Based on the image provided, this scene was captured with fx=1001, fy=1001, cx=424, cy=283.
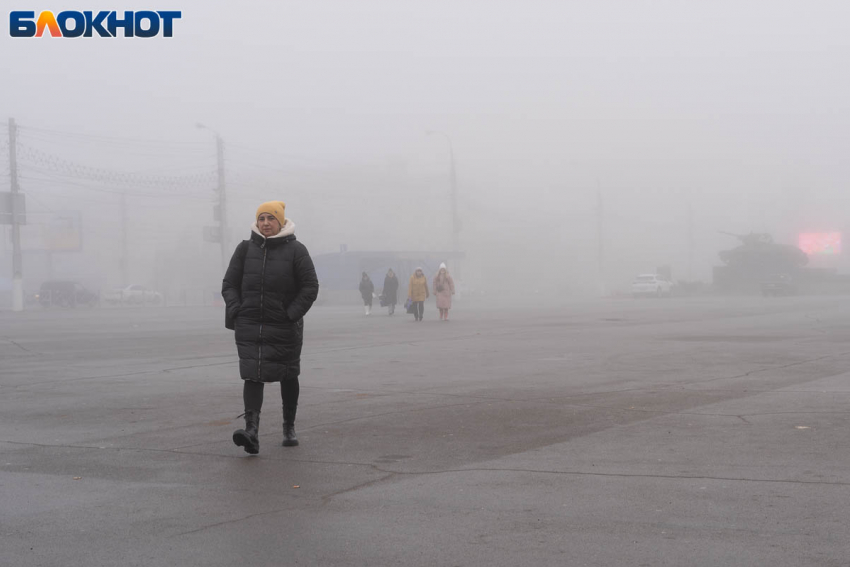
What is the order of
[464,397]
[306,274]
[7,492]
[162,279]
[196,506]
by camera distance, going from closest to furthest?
[196,506] < [7,492] < [306,274] < [464,397] < [162,279]

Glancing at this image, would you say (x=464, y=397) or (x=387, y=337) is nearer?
(x=464, y=397)

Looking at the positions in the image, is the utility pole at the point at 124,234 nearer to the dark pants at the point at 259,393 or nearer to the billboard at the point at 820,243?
the billboard at the point at 820,243

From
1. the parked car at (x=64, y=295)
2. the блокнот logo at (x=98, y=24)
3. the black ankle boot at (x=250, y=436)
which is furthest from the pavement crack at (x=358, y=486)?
the parked car at (x=64, y=295)

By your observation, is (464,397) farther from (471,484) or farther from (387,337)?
(387,337)

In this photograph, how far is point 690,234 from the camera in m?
97.6

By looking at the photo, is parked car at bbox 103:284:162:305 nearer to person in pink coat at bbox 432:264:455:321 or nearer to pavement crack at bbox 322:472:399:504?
person in pink coat at bbox 432:264:455:321

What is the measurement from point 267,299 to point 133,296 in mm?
65115

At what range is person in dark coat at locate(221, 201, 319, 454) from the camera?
7371mm

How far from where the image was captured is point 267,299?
738cm

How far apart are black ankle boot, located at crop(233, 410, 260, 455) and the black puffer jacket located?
0.28 metres

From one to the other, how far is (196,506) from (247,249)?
8.00 ft

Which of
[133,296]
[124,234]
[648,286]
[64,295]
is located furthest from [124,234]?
[648,286]

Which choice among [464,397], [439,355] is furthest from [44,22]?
[464,397]

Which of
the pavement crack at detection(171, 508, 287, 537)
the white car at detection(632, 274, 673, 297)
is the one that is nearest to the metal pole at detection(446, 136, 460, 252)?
the white car at detection(632, 274, 673, 297)
